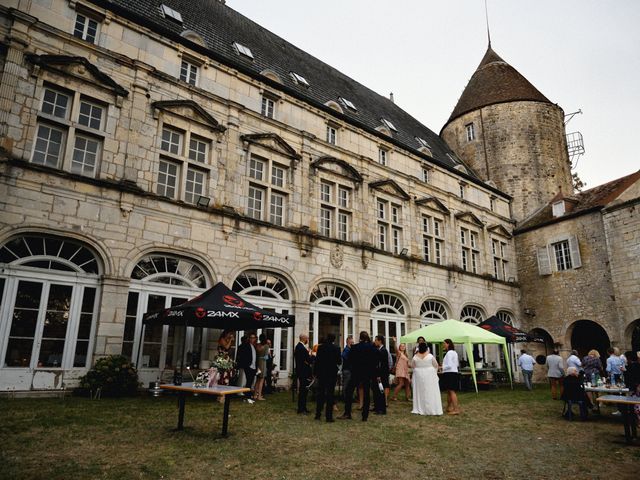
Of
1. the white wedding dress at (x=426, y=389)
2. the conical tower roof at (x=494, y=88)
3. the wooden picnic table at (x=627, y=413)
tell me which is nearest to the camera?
the wooden picnic table at (x=627, y=413)

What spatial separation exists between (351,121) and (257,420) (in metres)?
12.3

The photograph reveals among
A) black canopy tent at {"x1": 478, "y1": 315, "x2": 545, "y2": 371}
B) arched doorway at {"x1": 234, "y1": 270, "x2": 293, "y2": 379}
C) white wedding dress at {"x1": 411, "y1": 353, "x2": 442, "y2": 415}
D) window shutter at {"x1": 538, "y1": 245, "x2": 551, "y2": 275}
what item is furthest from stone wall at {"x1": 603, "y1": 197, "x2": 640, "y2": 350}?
arched doorway at {"x1": 234, "y1": 270, "x2": 293, "y2": 379}

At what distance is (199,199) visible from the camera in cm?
1138

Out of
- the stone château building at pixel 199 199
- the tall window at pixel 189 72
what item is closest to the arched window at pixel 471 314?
the stone château building at pixel 199 199

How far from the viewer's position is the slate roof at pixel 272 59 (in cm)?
1283

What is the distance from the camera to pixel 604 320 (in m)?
17.8

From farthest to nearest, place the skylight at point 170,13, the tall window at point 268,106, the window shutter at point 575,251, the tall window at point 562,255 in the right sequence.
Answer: the tall window at point 562,255 < the window shutter at point 575,251 < the tall window at point 268,106 < the skylight at point 170,13

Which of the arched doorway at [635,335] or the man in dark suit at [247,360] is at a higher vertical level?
the arched doorway at [635,335]

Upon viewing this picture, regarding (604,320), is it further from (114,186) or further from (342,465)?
(114,186)

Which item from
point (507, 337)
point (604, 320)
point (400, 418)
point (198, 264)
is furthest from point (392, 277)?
point (604, 320)

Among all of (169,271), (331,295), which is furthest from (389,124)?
(169,271)

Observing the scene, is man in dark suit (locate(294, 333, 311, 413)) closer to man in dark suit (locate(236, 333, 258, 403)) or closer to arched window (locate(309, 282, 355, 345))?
man in dark suit (locate(236, 333, 258, 403))

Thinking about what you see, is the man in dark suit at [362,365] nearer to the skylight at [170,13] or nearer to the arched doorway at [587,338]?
the skylight at [170,13]

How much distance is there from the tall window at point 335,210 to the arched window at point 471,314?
733 centimetres
